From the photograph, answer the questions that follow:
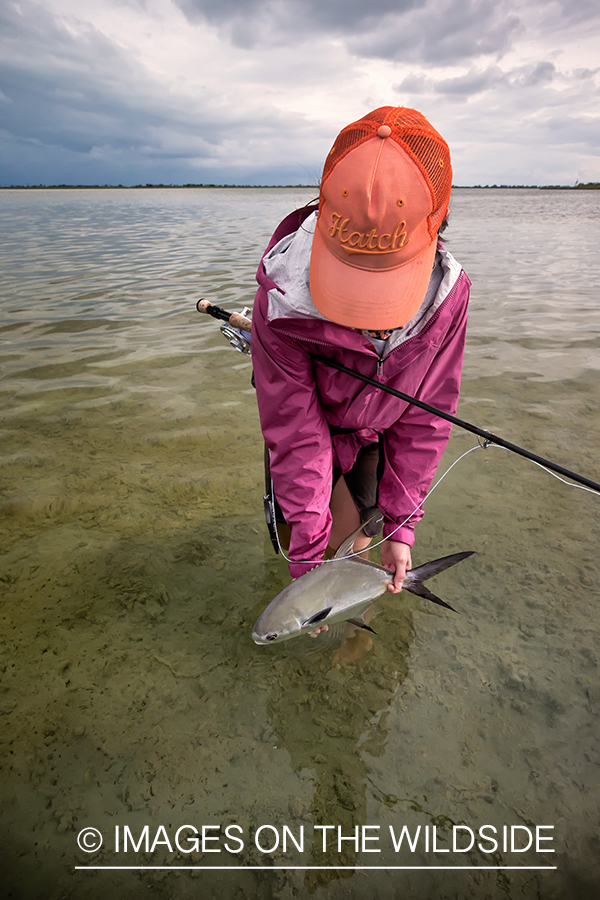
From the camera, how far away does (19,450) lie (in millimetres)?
3820

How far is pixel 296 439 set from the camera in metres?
2.11

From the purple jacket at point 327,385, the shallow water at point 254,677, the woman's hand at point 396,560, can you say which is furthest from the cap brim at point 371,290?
the shallow water at point 254,677

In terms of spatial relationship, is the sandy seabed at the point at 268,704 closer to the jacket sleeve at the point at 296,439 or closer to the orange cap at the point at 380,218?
the jacket sleeve at the point at 296,439

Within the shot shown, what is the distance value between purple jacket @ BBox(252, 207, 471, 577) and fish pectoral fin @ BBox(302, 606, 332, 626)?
25 cm

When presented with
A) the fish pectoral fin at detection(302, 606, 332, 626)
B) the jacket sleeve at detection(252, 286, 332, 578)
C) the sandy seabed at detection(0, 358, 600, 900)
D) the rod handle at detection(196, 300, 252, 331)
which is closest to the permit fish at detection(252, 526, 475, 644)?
the fish pectoral fin at detection(302, 606, 332, 626)

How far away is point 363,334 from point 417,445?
25.1 inches

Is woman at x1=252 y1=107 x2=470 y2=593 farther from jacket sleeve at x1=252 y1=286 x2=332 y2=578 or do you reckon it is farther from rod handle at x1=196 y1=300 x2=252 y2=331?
rod handle at x1=196 y1=300 x2=252 y2=331

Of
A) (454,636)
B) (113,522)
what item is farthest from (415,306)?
(113,522)

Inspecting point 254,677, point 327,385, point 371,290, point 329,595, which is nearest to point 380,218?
point 371,290

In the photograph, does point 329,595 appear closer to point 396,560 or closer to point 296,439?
point 396,560

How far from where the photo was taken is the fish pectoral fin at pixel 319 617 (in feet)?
6.32

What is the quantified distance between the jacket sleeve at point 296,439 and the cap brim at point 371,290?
40cm

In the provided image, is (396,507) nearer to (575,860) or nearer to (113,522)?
(575,860)

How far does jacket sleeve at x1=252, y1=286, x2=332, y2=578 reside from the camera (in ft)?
6.69
